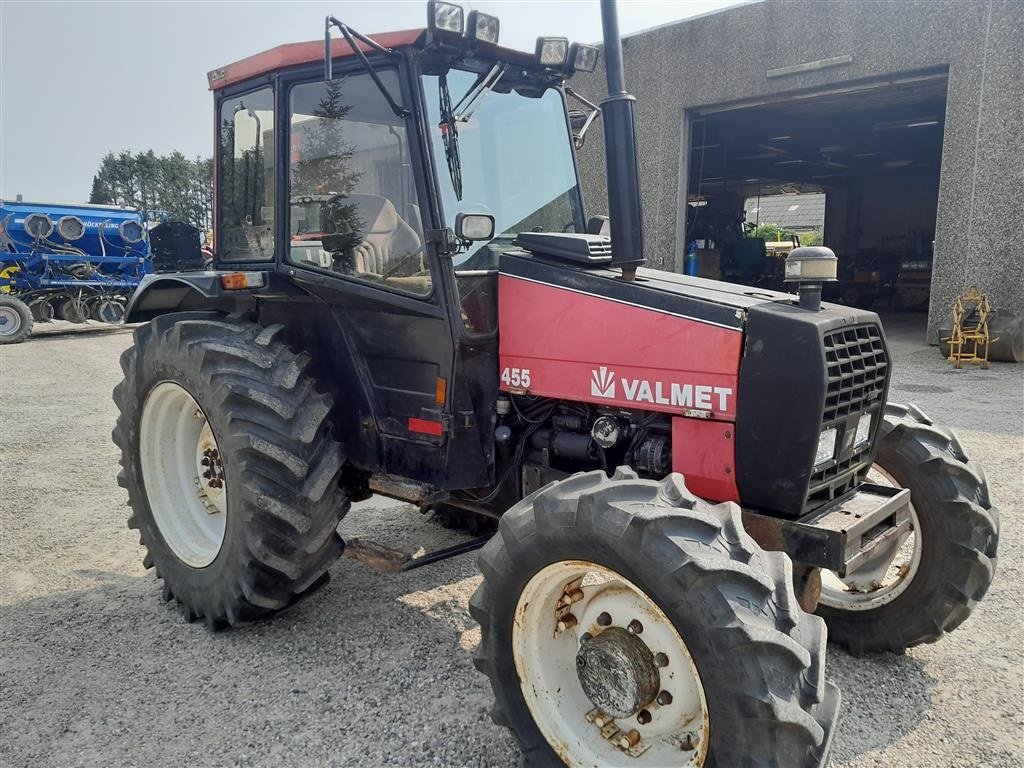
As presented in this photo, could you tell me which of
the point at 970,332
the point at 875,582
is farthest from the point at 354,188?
the point at 970,332

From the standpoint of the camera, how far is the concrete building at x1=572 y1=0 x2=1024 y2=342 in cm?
1095

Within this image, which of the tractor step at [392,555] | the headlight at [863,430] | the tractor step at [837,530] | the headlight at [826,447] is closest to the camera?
the tractor step at [837,530]

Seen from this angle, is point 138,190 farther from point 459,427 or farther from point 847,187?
point 459,427

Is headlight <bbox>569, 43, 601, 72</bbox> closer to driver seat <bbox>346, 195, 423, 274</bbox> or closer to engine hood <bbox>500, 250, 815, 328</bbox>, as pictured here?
engine hood <bbox>500, 250, 815, 328</bbox>

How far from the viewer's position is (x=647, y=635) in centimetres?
232

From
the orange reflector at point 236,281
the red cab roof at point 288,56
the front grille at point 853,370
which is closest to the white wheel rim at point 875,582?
the front grille at point 853,370

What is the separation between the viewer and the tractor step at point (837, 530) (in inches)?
97.7

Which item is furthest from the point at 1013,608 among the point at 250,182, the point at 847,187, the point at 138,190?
the point at 138,190

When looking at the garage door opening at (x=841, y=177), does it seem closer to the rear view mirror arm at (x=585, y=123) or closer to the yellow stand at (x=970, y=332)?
the yellow stand at (x=970, y=332)

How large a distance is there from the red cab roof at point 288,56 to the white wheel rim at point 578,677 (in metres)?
2.01

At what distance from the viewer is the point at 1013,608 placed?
3.69m

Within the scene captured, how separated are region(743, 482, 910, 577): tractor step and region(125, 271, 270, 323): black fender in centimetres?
234

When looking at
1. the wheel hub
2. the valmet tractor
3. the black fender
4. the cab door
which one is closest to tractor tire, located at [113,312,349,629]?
the valmet tractor

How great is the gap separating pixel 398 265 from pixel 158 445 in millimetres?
1726
